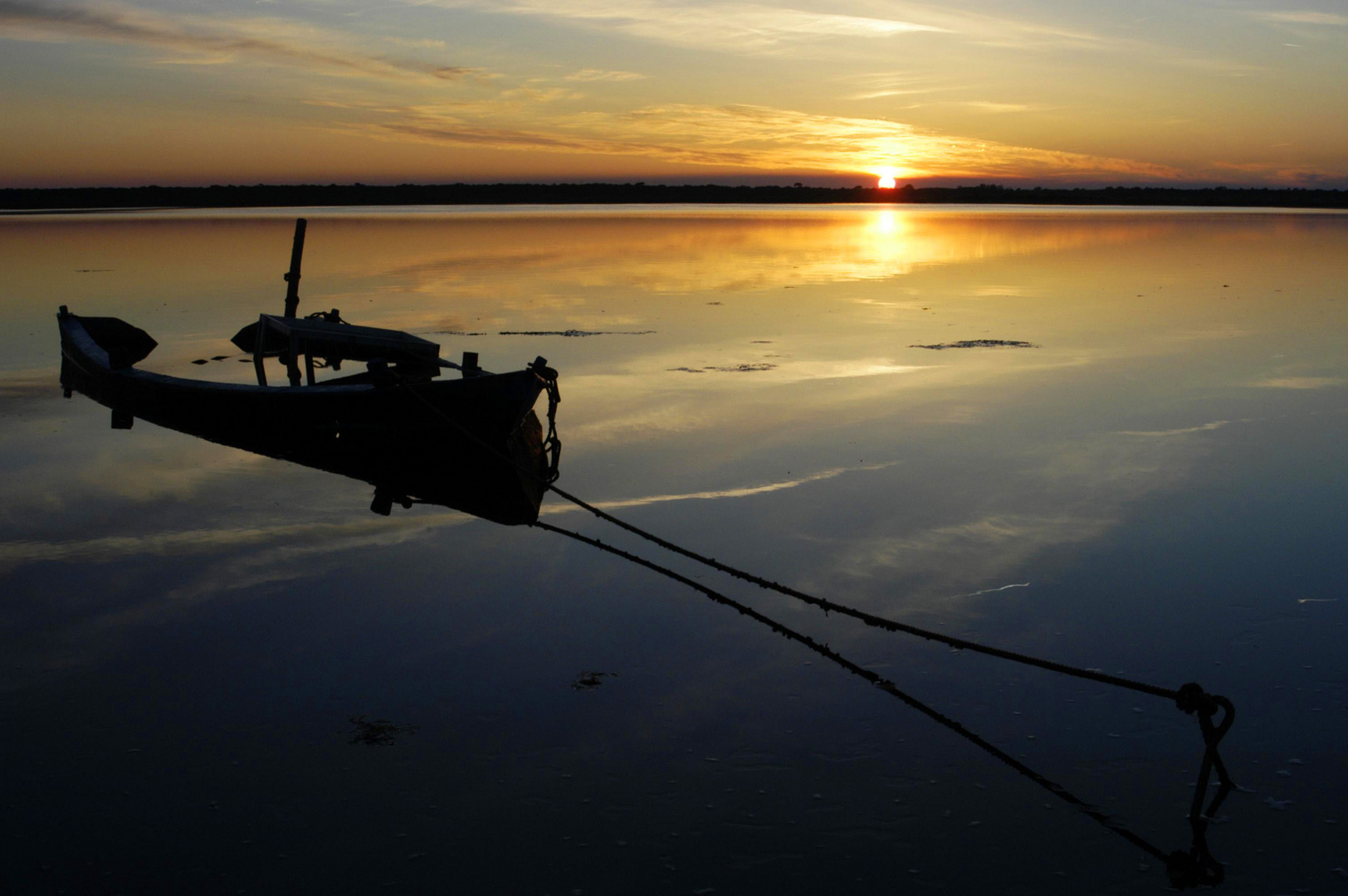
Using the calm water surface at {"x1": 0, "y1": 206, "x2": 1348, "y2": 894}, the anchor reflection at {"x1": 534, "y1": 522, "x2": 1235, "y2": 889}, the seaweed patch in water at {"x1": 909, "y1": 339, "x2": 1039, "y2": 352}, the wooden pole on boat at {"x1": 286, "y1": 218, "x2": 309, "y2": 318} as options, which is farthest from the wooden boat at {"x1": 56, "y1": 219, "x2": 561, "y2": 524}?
the seaweed patch in water at {"x1": 909, "y1": 339, "x2": 1039, "y2": 352}

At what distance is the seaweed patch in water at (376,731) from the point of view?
574 cm

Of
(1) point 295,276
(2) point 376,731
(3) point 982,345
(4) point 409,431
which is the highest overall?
(1) point 295,276

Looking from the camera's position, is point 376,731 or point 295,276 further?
point 295,276

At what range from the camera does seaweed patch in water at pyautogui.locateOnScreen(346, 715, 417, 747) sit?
5.74m

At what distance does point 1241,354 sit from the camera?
1831cm

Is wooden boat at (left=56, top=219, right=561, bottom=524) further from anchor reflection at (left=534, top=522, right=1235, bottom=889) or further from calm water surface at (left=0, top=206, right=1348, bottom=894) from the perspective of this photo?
anchor reflection at (left=534, top=522, right=1235, bottom=889)

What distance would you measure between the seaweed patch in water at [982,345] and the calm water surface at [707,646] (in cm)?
248

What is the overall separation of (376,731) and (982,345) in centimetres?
1582

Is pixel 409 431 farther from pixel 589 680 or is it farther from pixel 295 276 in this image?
pixel 295 276

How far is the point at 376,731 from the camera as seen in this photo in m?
5.86

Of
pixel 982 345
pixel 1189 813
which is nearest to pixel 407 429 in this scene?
pixel 1189 813

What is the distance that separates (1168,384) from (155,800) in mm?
14490

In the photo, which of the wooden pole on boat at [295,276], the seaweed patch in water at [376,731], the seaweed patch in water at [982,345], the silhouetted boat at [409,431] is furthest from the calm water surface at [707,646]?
the seaweed patch in water at [982,345]

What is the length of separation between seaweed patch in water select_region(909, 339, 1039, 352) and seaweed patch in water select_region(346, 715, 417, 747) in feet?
48.3
